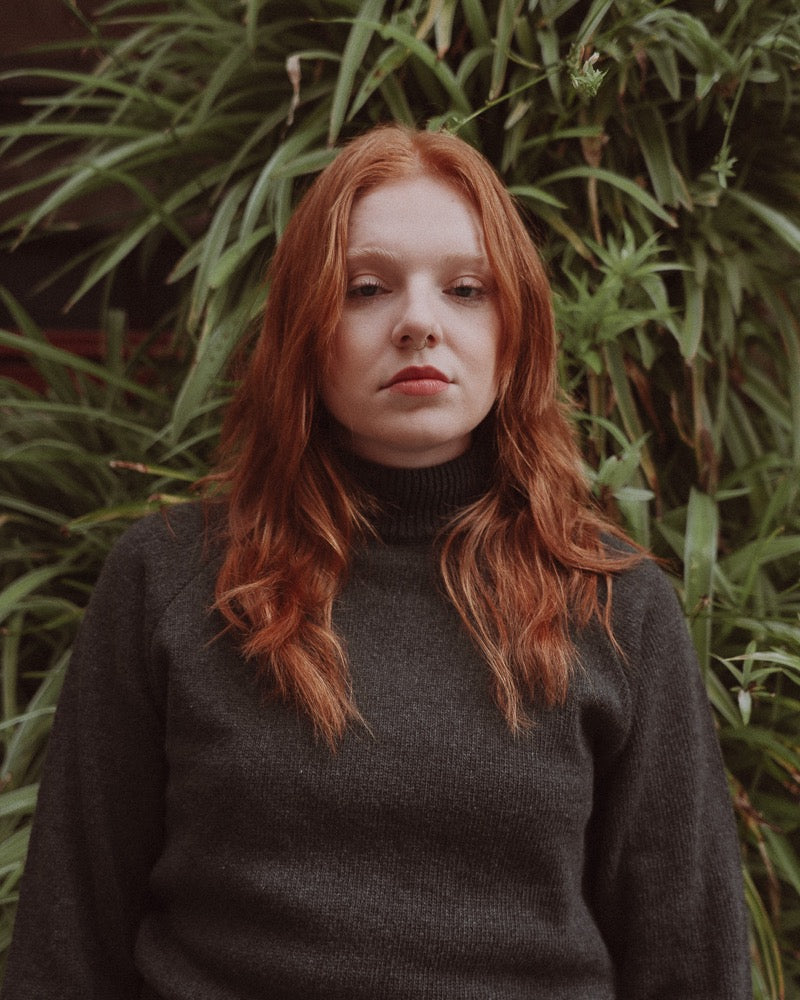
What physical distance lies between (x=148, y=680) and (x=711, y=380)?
0.82 meters

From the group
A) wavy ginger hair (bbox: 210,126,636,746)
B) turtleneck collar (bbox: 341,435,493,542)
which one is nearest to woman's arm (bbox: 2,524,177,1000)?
wavy ginger hair (bbox: 210,126,636,746)

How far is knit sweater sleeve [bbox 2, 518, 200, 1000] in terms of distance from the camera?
0.90 m

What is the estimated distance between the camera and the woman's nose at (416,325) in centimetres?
82

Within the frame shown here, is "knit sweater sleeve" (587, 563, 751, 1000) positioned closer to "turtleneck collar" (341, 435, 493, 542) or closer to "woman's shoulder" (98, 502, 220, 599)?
"turtleneck collar" (341, 435, 493, 542)

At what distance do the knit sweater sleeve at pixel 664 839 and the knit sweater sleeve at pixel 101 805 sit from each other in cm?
44

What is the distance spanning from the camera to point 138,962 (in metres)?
0.89

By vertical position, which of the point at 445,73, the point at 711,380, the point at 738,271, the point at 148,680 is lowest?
the point at 148,680

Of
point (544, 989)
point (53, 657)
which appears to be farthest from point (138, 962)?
point (53, 657)

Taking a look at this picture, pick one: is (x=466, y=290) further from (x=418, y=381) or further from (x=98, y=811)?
(x=98, y=811)

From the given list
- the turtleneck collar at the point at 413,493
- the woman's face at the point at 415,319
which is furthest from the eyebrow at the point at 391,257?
the turtleneck collar at the point at 413,493

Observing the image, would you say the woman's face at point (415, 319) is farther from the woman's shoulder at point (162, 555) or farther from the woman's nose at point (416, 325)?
the woman's shoulder at point (162, 555)

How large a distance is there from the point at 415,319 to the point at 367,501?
0.20 m

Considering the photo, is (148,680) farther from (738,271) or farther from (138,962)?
(738,271)

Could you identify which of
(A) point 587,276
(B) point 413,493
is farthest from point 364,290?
(A) point 587,276
